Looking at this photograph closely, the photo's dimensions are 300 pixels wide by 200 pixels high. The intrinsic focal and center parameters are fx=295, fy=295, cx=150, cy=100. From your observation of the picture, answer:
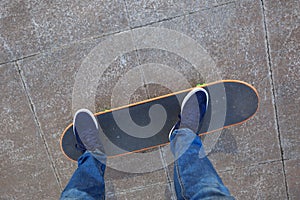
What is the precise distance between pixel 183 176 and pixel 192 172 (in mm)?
63

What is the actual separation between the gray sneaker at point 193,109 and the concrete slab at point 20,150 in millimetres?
1144

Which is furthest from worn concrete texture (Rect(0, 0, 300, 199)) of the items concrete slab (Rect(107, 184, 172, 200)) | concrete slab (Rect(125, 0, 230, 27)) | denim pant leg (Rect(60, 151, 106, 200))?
denim pant leg (Rect(60, 151, 106, 200))

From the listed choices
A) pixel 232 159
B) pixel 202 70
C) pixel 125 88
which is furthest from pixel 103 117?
pixel 232 159

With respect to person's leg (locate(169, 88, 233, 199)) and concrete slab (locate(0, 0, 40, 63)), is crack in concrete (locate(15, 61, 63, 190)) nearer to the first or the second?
concrete slab (locate(0, 0, 40, 63))

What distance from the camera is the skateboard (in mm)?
2270

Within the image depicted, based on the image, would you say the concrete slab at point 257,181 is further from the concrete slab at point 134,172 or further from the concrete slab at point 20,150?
the concrete slab at point 20,150

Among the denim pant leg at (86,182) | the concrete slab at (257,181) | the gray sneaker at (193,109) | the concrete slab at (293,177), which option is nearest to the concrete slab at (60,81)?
the gray sneaker at (193,109)

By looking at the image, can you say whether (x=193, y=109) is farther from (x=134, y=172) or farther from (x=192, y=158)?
(x=134, y=172)

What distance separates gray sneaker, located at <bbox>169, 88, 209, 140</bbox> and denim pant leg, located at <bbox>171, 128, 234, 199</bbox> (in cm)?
8

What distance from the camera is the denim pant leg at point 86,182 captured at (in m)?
1.92

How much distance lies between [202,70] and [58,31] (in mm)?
1153

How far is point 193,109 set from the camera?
7.33ft

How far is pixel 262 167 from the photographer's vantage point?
8.14 ft

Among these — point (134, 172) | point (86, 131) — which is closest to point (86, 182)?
point (86, 131)
